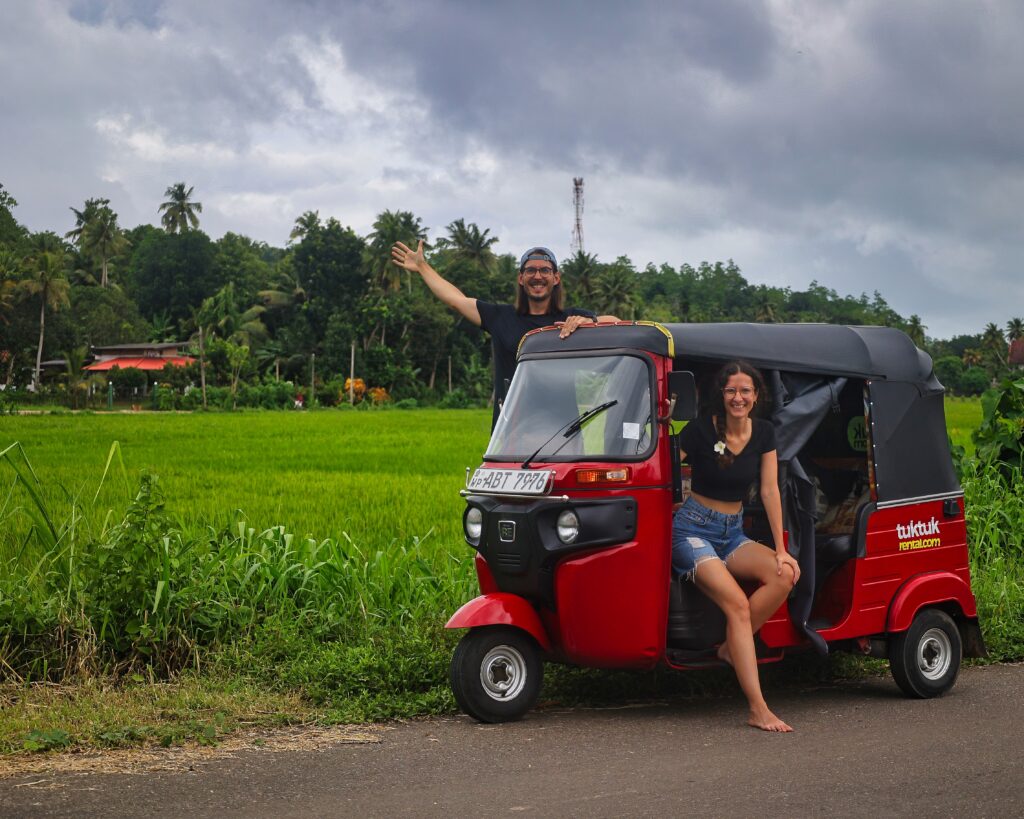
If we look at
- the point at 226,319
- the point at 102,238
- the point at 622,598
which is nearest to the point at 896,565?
the point at 622,598

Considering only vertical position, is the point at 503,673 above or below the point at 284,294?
below

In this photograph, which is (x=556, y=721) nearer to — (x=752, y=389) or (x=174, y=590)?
(x=752, y=389)

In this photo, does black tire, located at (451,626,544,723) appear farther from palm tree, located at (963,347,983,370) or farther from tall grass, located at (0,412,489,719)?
palm tree, located at (963,347,983,370)

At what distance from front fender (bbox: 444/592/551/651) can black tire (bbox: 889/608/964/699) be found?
2.10m

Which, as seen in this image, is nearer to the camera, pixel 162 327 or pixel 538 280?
pixel 538 280

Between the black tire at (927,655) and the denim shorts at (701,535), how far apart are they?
1.26 m

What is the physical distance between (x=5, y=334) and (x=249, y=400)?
13145mm

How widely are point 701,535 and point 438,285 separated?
2.56 m

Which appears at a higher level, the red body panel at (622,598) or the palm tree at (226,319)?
the palm tree at (226,319)

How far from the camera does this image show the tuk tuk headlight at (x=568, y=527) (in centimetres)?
587

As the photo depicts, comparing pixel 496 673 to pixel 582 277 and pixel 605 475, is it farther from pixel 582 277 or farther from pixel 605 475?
pixel 582 277

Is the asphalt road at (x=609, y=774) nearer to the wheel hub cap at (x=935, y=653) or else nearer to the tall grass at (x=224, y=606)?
the wheel hub cap at (x=935, y=653)

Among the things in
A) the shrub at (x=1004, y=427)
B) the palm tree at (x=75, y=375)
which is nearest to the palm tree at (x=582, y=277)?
the palm tree at (x=75, y=375)

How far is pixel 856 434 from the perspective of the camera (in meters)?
7.56
